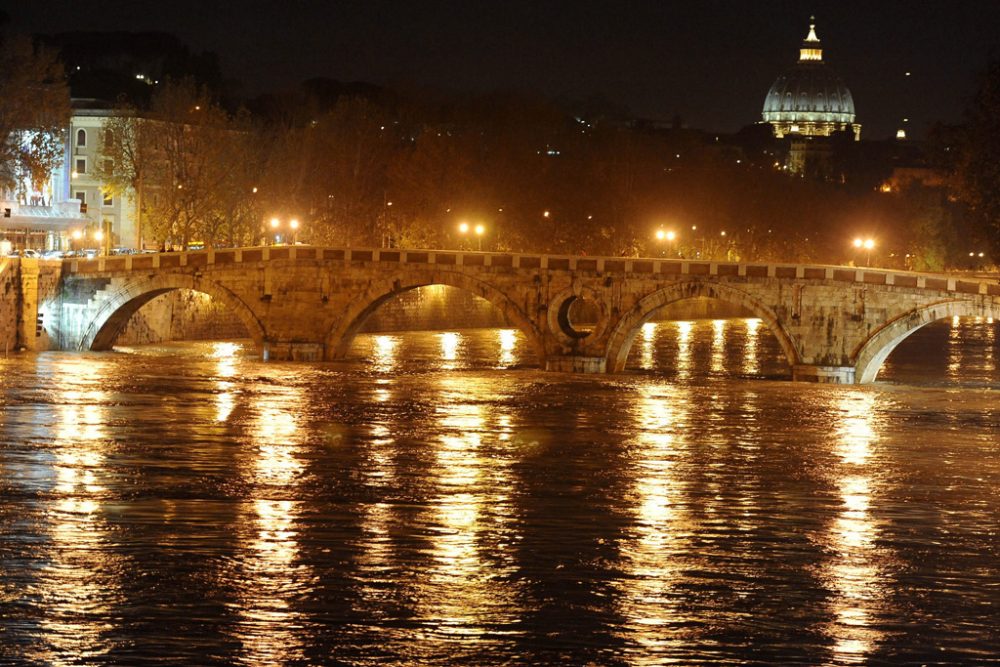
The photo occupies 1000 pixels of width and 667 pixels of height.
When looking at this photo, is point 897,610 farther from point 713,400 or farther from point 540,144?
point 540,144

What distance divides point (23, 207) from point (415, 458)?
4775cm

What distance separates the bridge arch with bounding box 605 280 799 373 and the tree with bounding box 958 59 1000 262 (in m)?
9.82

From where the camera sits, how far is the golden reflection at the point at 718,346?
59347 millimetres

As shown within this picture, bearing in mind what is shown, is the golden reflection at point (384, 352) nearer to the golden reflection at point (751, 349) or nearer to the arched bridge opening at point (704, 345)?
the arched bridge opening at point (704, 345)

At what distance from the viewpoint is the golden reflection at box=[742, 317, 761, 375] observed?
5844cm

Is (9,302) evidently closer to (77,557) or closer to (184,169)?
(184,169)

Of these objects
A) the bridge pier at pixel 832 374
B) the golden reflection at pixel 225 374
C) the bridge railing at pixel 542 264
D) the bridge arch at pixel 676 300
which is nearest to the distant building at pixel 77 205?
the golden reflection at pixel 225 374

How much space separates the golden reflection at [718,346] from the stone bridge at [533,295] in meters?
5.98

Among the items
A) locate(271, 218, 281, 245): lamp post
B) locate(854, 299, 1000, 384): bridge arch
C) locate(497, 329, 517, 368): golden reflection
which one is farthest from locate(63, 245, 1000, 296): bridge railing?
locate(271, 218, 281, 245): lamp post

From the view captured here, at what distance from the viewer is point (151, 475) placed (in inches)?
1238

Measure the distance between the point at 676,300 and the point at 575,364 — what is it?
381cm

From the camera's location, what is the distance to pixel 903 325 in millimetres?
49469

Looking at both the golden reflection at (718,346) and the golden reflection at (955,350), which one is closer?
the golden reflection at (718,346)

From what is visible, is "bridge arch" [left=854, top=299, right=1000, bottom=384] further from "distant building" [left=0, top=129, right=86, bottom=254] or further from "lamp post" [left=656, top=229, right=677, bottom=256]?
"lamp post" [left=656, top=229, right=677, bottom=256]
